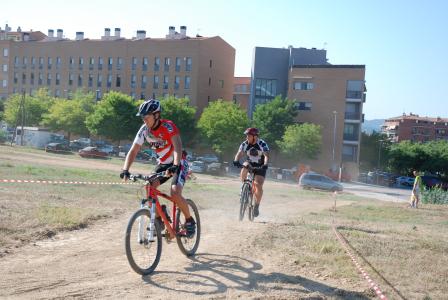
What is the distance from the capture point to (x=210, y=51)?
88562 mm

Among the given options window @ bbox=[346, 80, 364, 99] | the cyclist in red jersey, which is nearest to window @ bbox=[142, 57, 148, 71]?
window @ bbox=[346, 80, 364, 99]

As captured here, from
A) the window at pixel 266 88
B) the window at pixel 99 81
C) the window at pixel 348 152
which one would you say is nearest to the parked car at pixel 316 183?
the window at pixel 348 152

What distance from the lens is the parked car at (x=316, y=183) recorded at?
40375mm

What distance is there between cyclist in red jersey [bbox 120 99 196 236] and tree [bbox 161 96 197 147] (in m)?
60.9

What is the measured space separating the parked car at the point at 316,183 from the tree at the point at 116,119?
32.6 m

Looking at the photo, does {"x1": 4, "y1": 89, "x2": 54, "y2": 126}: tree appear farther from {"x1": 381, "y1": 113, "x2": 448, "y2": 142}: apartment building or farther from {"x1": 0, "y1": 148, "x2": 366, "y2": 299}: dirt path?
{"x1": 381, "y1": 113, "x2": 448, "y2": 142}: apartment building

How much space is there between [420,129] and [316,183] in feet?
409

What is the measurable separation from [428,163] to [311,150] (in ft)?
72.2

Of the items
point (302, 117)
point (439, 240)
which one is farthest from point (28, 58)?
point (439, 240)

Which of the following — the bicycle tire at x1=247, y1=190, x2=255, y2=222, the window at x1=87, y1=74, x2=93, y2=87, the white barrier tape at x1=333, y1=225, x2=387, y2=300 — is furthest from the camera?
the window at x1=87, y1=74, x2=93, y2=87

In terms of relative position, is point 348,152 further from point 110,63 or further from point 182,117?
point 110,63

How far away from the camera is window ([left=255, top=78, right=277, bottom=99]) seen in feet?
272

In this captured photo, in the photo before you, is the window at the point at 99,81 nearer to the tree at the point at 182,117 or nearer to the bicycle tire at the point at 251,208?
the tree at the point at 182,117

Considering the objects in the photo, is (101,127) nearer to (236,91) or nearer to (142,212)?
(236,91)
